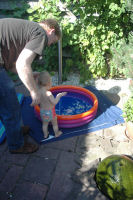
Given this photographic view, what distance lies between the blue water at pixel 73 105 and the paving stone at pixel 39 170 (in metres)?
1.31

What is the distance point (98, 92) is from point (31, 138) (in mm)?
2013

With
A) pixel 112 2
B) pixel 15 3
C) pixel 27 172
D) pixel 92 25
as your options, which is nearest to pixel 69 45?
pixel 92 25

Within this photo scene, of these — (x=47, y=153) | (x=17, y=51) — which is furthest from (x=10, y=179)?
(x=17, y=51)

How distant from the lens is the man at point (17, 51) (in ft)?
7.26

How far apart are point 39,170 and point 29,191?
344 mm

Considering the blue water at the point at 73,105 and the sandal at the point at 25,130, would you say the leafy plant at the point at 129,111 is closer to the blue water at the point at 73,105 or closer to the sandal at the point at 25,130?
the blue water at the point at 73,105

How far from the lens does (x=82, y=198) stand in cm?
239

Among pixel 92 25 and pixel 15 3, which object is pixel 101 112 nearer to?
pixel 92 25

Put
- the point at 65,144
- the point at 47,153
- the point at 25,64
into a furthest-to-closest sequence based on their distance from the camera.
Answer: the point at 65,144, the point at 47,153, the point at 25,64

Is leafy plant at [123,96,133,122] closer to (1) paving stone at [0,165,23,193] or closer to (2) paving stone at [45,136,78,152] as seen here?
(2) paving stone at [45,136,78,152]

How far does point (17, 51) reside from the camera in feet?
7.88

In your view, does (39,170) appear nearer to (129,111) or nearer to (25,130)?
(25,130)

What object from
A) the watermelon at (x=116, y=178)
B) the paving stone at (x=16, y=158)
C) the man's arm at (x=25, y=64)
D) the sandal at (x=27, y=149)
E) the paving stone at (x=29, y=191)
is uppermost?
the man's arm at (x=25, y=64)

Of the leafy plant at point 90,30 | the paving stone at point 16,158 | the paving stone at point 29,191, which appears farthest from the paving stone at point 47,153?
the leafy plant at point 90,30
